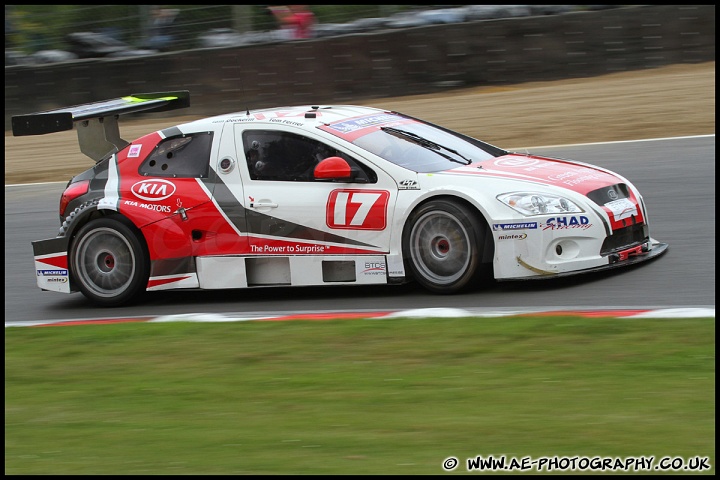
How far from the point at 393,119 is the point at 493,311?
7.17 feet

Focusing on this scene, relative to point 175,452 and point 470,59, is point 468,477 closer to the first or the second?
point 175,452

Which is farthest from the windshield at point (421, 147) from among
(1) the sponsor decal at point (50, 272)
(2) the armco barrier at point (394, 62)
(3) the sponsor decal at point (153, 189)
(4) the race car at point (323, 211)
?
(2) the armco barrier at point (394, 62)

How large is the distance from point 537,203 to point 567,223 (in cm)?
25

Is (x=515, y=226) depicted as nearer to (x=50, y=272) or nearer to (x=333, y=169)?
(x=333, y=169)

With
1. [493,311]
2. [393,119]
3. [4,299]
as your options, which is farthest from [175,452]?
[4,299]

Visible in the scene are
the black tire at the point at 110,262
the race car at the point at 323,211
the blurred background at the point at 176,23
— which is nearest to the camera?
the race car at the point at 323,211

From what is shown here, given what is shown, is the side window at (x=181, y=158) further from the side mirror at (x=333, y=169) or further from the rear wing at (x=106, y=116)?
the side mirror at (x=333, y=169)

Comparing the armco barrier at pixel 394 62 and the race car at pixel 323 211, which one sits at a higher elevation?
the armco barrier at pixel 394 62

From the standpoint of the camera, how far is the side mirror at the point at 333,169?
8266 millimetres

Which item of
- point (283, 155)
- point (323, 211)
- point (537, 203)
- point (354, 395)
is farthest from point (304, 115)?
point (354, 395)

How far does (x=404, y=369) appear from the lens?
250 inches

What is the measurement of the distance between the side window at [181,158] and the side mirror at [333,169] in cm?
109

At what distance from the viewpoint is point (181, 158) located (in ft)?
29.7

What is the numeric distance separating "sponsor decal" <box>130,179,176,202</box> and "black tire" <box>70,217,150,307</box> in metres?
0.26
